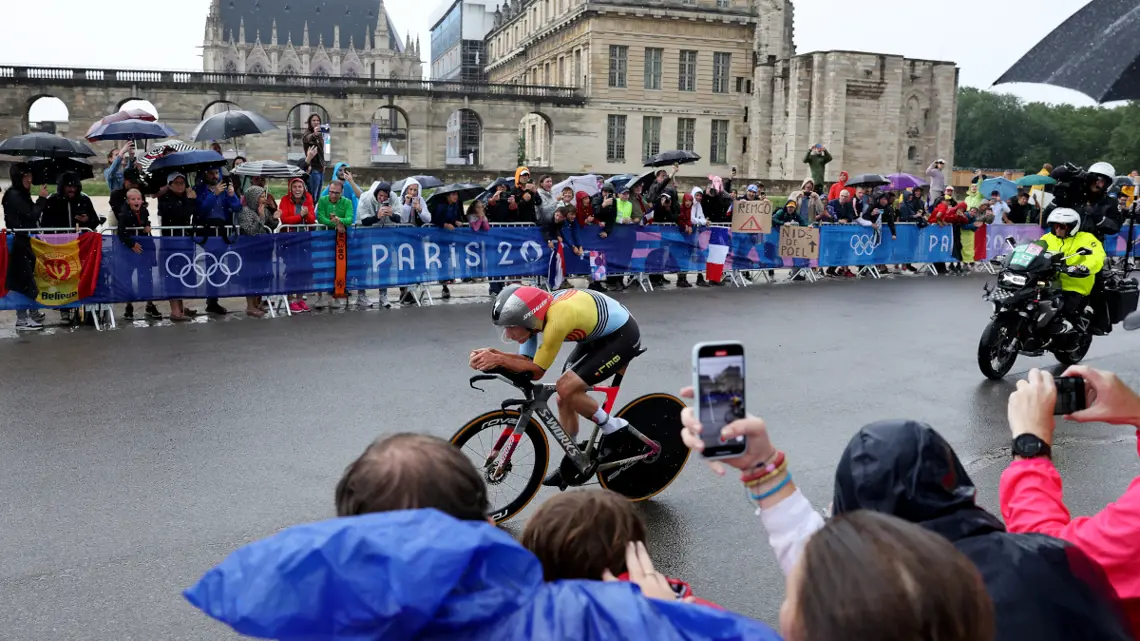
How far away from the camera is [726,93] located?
242ft

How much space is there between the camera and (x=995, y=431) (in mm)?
7777

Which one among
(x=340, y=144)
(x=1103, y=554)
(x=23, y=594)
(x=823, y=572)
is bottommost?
(x=23, y=594)

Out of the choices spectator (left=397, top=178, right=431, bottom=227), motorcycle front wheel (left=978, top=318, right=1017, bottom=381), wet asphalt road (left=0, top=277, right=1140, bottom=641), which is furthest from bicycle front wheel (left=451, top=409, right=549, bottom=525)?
spectator (left=397, top=178, right=431, bottom=227)

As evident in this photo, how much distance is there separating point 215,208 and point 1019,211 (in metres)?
19.0

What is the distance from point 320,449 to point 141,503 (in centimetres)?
142

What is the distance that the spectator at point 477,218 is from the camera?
15734 mm

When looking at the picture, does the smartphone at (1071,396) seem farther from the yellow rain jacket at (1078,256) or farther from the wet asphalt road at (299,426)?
the yellow rain jacket at (1078,256)

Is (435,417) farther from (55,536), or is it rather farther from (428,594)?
(428,594)

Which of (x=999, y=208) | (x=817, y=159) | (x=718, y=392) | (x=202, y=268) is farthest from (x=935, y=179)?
(x=718, y=392)

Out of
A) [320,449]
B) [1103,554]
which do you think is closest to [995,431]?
[320,449]

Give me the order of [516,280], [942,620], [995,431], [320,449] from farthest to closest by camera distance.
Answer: [516,280] → [995,431] → [320,449] → [942,620]

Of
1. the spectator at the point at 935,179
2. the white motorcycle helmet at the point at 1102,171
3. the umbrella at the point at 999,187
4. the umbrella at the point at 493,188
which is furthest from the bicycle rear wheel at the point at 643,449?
the spectator at the point at 935,179

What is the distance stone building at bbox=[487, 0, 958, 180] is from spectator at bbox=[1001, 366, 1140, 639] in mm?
61019

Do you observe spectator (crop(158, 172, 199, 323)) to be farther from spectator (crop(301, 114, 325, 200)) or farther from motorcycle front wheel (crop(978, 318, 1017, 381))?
motorcycle front wheel (crop(978, 318, 1017, 381))
